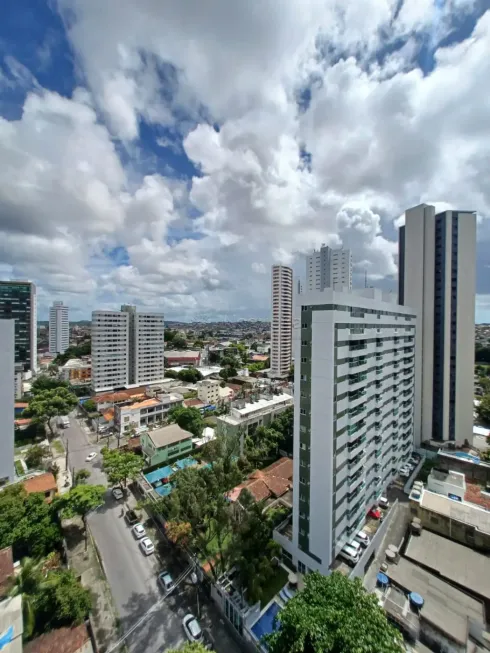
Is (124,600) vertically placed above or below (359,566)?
below

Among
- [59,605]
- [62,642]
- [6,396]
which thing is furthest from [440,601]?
[6,396]

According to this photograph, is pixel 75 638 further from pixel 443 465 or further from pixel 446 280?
pixel 446 280

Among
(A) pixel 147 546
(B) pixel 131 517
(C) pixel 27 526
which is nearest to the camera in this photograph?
(C) pixel 27 526

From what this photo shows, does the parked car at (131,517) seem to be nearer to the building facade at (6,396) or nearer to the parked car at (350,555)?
the building facade at (6,396)

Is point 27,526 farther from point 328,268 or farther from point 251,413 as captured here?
point 328,268

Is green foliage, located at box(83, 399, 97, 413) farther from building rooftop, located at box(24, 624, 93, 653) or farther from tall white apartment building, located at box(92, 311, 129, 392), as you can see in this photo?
building rooftop, located at box(24, 624, 93, 653)

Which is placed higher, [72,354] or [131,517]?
[72,354]

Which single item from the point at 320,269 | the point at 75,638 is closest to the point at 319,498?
the point at 75,638

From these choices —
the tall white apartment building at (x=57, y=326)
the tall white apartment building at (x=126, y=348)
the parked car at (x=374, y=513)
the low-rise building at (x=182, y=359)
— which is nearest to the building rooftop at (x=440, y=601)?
the parked car at (x=374, y=513)
